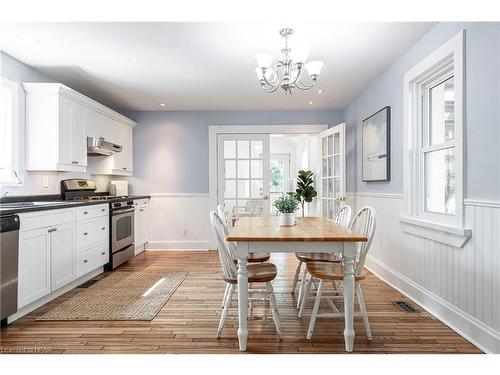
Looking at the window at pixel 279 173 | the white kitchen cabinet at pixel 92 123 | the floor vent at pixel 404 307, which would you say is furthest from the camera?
the window at pixel 279 173

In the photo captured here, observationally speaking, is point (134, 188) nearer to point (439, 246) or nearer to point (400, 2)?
point (439, 246)

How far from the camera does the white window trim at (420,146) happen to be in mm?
2311

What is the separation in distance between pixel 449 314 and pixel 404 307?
44 centimetres

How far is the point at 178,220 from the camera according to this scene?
554 centimetres

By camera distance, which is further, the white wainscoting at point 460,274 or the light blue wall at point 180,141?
the light blue wall at point 180,141

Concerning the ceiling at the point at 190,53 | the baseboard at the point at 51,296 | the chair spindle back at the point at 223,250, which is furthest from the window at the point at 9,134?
the chair spindle back at the point at 223,250

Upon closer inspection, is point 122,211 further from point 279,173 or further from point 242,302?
point 279,173

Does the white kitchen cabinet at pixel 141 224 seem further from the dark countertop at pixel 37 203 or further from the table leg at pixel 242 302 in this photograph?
the table leg at pixel 242 302

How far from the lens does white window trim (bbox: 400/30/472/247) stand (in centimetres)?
231

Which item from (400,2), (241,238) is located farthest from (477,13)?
(241,238)

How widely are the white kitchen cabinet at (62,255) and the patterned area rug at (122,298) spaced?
21cm

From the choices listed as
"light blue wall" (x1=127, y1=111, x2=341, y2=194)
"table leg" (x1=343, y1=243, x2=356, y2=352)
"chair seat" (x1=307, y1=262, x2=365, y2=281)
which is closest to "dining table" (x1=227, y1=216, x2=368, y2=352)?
"table leg" (x1=343, y1=243, x2=356, y2=352)

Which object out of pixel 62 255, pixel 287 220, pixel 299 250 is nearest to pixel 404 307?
pixel 287 220

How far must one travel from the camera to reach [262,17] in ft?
4.80
